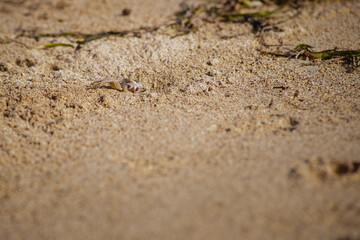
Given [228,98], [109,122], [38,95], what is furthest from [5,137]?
[228,98]

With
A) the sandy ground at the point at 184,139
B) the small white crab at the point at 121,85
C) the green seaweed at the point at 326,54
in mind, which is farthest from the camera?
the green seaweed at the point at 326,54

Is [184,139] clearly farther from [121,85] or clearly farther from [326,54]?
[326,54]

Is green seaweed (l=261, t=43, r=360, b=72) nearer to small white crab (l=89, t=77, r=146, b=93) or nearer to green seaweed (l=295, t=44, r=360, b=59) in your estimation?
green seaweed (l=295, t=44, r=360, b=59)

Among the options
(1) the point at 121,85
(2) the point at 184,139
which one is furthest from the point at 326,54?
(1) the point at 121,85

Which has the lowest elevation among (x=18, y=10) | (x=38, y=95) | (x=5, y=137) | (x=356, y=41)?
(x=5, y=137)

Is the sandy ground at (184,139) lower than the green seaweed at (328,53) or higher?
lower

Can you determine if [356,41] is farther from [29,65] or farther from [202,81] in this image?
[29,65]

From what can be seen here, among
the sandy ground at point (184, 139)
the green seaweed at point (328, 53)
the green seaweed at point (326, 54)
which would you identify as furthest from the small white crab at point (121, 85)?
the green seaweed at point (328, 53)

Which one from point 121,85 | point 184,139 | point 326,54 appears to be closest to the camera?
point 184,139

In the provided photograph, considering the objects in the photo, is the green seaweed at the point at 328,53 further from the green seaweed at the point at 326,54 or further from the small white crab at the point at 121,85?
the small white crab at the point at 121,85
